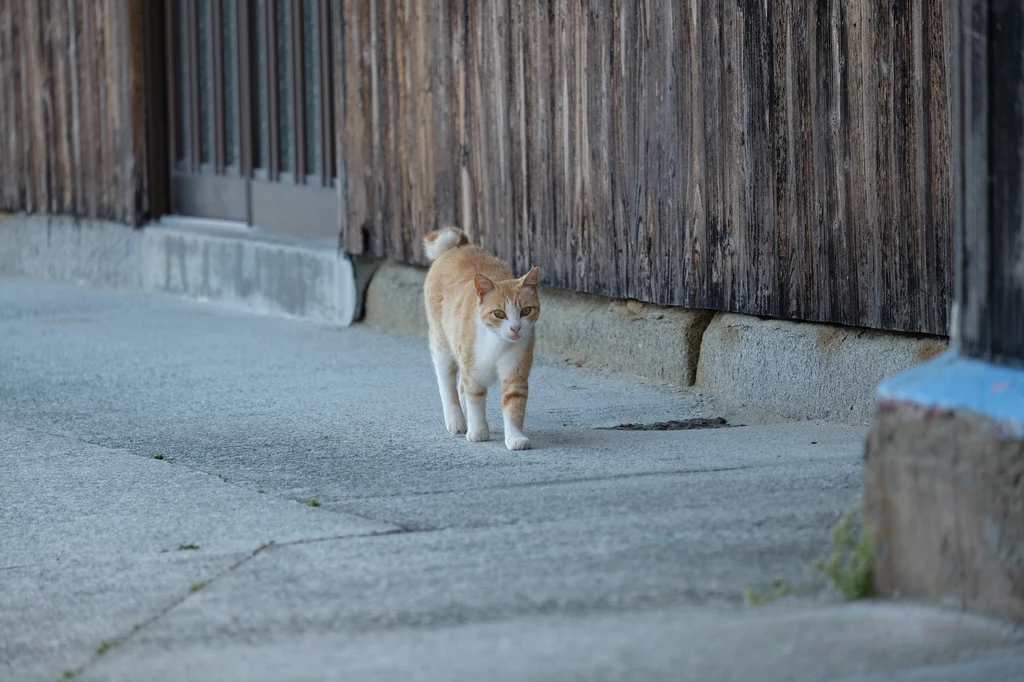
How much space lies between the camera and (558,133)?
8.16 metres

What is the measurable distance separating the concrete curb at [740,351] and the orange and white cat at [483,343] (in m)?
1.18

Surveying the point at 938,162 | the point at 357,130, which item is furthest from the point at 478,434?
the point at 357,130

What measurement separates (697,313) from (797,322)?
0.75 m

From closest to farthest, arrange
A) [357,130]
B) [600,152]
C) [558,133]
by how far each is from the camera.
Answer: [600,152], [558,133], [357,130]

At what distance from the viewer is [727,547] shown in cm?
438

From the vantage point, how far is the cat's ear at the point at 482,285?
19.9ft

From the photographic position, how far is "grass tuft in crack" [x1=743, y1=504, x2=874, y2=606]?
3.86 metres

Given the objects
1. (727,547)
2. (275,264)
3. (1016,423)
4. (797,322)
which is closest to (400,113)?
(275,264)

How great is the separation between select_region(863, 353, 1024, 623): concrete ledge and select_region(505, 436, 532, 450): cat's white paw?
93.2 inches

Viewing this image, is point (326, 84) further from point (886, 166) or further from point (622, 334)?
point (886, 166)

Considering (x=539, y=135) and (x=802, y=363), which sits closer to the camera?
(x=802, y=363)

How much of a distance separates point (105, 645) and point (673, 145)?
415cm

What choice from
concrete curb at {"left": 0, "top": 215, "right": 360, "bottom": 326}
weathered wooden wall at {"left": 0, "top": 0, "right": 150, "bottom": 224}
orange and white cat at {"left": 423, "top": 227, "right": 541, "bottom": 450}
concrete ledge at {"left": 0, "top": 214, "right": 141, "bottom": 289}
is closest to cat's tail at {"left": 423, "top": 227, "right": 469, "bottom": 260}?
orange and white cat at {"left": 423, "top": 227, "right": 541, "bottom": 450}

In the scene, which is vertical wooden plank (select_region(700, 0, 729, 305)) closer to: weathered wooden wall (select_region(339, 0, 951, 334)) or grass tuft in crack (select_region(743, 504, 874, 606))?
weathered wooden wall (select_region(339, 0, 951, 334))
